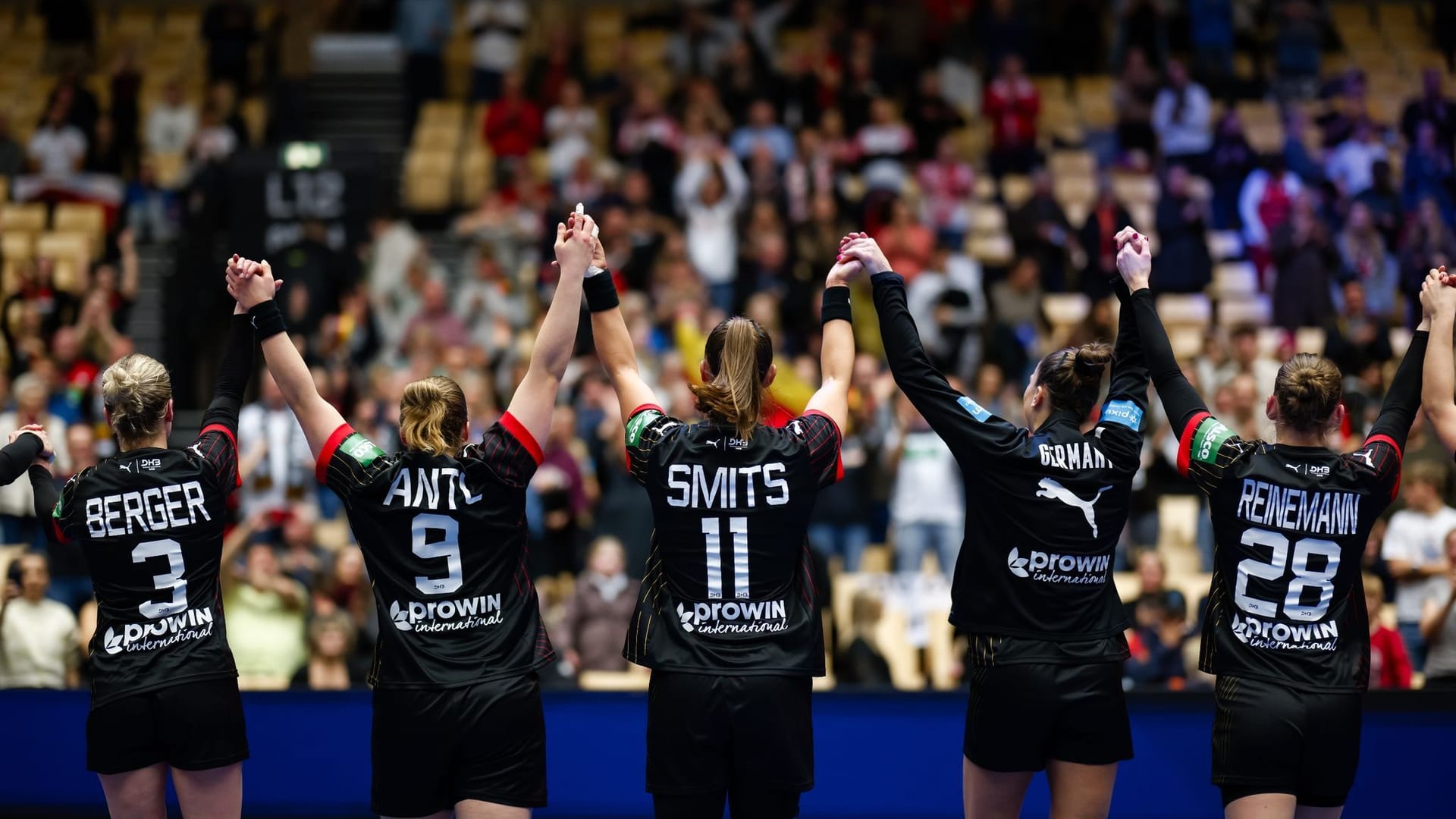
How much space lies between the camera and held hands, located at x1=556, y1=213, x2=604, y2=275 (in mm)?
5531

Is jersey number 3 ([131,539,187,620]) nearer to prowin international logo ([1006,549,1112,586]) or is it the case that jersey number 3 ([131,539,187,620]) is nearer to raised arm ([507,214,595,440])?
raised arm ([507,214,595,440])

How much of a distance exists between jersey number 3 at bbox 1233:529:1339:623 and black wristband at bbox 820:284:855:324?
1628mm

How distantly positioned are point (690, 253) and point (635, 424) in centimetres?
940

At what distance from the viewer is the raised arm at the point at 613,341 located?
218 inches

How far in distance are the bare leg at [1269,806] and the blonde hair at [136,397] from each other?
4.00 meters

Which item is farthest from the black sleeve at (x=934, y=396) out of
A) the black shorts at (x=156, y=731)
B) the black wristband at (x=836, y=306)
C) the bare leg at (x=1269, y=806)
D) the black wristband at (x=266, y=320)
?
the black shorts at (x=156, y=731)

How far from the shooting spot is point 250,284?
571cm

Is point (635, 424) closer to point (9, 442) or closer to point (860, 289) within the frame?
point (9, 442)

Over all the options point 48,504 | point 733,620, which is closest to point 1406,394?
point 733,620

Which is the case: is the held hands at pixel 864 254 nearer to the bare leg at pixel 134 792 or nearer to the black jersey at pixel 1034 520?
the black jersey at pixel 1034 520

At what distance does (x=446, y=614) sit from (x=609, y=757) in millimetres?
3180

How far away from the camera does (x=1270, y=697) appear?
5.36m

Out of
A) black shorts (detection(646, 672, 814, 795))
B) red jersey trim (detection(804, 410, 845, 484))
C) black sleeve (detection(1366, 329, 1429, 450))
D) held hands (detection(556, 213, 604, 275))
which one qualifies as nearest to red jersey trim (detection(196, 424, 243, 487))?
held hands (detection(556, 213, 604, 275))

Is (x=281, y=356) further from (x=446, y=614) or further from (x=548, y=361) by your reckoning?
(x=446, y=614)
